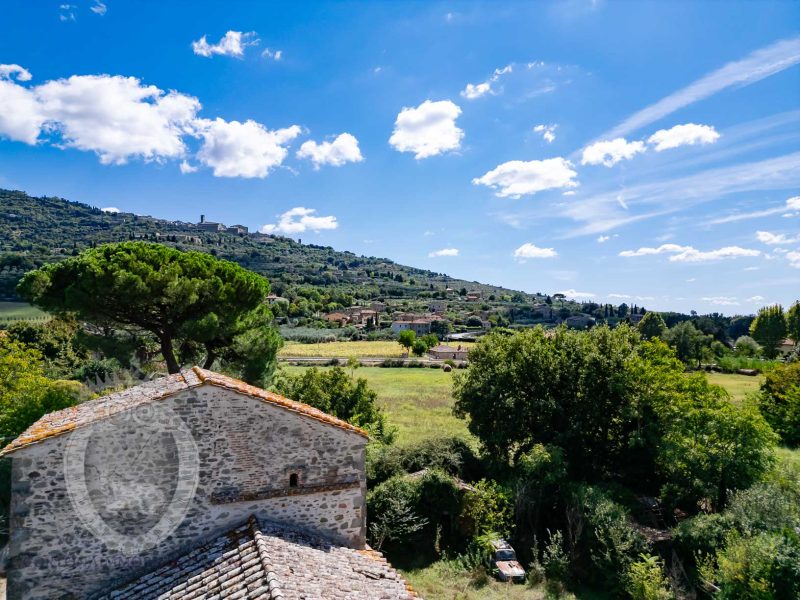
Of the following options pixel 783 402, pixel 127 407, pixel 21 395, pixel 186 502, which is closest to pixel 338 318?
pixel 783 402

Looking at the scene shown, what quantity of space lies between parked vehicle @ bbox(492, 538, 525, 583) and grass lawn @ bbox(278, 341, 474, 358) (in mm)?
45379

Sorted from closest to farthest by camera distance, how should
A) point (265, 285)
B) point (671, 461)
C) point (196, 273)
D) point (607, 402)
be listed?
point (671, 461), point (607, 402), point (196, 273), point (265, 285)

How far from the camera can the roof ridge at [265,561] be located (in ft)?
21.2

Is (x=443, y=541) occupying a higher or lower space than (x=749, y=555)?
lower

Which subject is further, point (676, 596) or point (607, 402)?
point (607, 402)

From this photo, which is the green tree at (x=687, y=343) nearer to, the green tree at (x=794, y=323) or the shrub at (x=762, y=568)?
the green tree at (x=794, y=323)

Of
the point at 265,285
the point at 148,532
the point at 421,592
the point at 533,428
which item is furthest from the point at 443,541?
the point at 265,285

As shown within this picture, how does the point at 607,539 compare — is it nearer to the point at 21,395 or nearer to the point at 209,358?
the point at 209,358

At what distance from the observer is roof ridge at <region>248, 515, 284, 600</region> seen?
6455mm

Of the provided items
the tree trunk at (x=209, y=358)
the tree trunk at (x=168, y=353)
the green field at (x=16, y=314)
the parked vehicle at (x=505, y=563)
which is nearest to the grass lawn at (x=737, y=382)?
the parked vehicle at (x=505, y=563)

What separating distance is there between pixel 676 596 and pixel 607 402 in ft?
25.0

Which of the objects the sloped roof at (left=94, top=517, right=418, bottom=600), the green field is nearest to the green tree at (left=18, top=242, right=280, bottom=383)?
the sloped roof at (left=94, top=517, right=418, bottom=600)

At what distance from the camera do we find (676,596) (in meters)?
11.5

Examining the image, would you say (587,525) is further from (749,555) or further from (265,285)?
(265,285)
